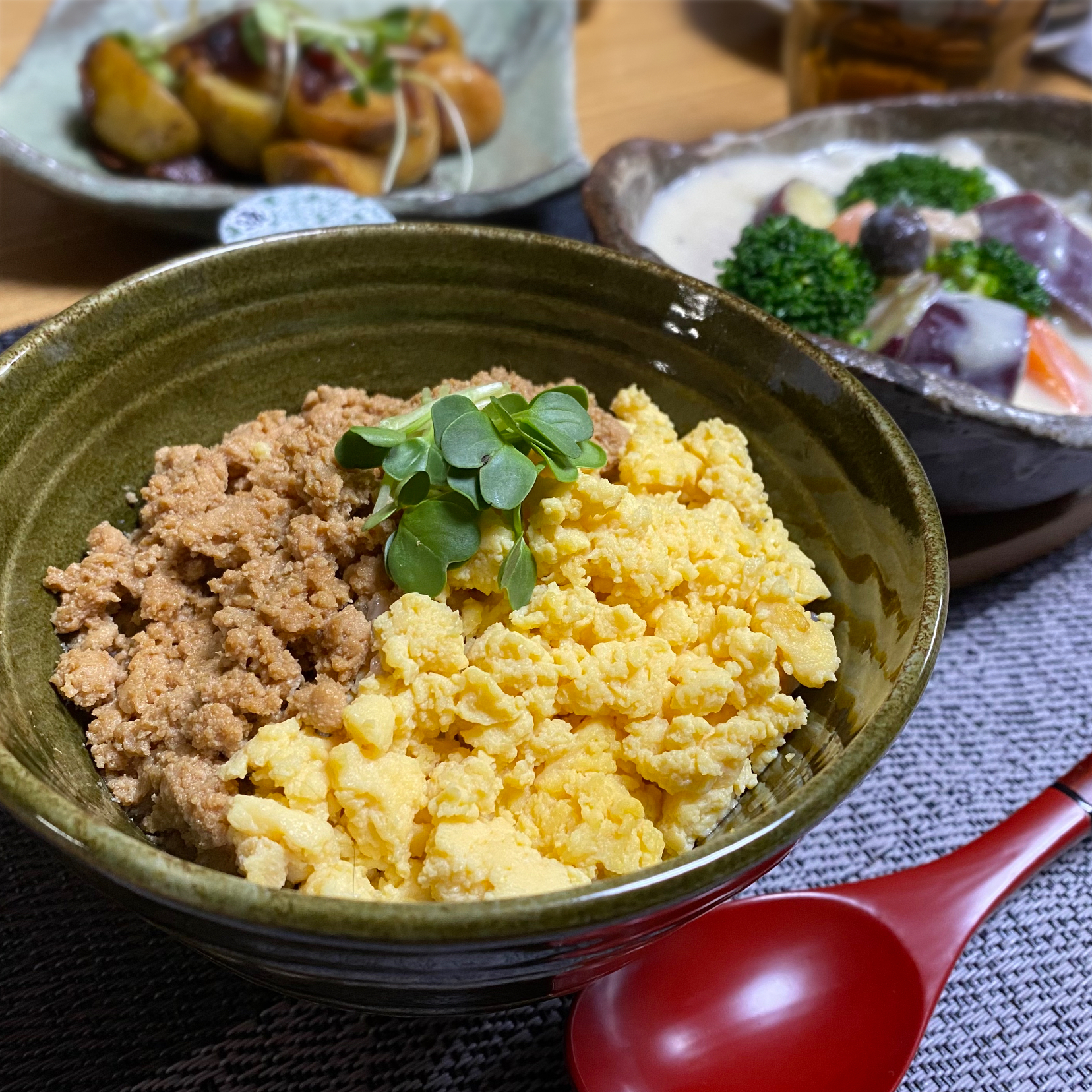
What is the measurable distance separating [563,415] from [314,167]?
153cm

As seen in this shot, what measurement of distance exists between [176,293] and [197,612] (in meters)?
0.43

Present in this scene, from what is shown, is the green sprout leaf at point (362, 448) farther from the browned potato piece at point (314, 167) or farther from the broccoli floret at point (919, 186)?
the broccoli floret at point (919, 186)

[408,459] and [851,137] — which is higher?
[408,459]

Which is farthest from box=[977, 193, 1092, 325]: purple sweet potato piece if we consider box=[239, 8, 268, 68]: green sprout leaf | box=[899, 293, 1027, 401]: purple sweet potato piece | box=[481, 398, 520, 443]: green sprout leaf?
box=[239, 8, 268, 68]: green sprout leaf

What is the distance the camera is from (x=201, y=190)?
2.21 metres

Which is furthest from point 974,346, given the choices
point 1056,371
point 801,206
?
point 801,206

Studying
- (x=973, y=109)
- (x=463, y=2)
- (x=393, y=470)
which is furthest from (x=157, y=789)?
(x=463, y=2)

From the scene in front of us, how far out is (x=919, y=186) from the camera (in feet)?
7.94

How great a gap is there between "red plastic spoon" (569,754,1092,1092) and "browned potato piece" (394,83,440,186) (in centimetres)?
213

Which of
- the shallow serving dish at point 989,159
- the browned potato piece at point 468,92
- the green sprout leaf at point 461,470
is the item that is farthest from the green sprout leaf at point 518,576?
the browned potato piece at point 468,92

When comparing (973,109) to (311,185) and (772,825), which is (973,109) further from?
(772,825)

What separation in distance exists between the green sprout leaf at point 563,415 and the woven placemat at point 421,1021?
0.66m

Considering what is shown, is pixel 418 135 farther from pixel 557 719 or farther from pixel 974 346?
pixel 557 719

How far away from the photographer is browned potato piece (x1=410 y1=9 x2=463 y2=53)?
2904 millimetres
